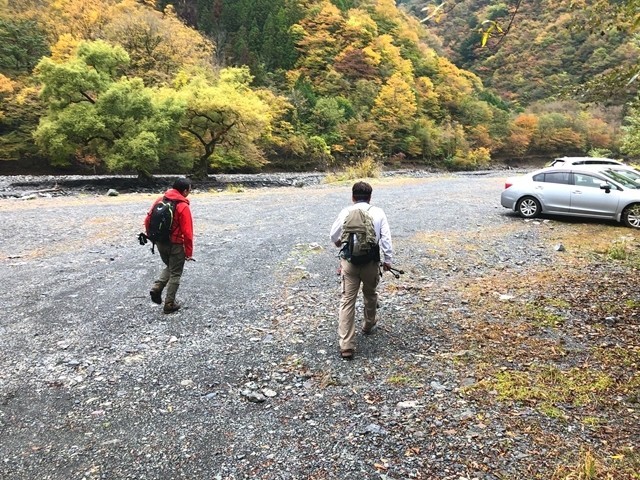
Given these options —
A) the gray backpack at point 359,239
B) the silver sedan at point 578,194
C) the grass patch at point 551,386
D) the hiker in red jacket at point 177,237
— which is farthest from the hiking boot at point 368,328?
the silver sedan at point 578,194

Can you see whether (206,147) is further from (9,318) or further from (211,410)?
(211,410)

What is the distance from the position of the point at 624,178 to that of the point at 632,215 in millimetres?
1120

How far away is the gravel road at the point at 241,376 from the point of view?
337 cm

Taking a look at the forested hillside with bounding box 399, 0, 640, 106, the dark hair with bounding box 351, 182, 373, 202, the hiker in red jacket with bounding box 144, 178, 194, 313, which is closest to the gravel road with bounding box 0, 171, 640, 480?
the hiker in red jacket with bounding box 144, 178, 194, 313

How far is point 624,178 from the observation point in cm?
1222

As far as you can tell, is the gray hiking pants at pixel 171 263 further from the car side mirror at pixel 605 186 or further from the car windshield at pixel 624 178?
the car windshield at pixel 624 178

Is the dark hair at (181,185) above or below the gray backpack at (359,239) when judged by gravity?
above

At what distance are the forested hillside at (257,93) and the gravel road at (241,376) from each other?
124 inches

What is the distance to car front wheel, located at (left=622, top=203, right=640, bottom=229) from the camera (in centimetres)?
1171

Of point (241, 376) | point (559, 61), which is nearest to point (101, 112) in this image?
point (241, 376)

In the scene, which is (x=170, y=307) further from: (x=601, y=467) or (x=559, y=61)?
(x=559, y=61)

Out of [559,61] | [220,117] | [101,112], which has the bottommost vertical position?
[101,112]

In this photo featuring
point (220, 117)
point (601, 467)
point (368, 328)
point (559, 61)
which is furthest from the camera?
point (559, 61)

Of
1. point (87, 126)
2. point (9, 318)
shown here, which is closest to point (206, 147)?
point (87, 126)
